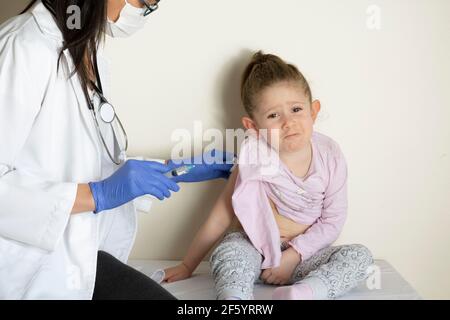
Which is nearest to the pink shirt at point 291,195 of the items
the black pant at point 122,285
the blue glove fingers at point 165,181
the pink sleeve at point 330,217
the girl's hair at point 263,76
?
the pink sleeve at point 330,217

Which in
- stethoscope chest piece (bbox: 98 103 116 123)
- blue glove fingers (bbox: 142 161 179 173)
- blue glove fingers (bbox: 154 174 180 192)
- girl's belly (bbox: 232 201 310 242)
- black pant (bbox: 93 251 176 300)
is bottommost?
girl's belly (bbox: 232 201 310 242)

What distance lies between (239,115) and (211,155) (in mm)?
166

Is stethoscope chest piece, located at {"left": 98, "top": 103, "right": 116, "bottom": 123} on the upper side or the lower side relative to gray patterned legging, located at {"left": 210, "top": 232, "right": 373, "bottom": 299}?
upper

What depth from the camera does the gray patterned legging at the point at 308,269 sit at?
4.50 feet

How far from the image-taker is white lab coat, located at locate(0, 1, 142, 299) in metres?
1.20

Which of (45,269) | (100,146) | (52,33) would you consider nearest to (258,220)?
(100,146)

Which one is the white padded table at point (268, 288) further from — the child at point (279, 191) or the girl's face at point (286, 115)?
the girl's face at point (286, 115)

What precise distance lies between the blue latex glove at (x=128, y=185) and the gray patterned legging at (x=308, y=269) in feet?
0.87

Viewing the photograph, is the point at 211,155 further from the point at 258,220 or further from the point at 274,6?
the point at 274,6

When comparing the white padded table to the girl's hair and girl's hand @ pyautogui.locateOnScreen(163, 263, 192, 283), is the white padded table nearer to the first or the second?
girl's hand @ pyautogui.locateOnScreen(163, 263, 192, 283)

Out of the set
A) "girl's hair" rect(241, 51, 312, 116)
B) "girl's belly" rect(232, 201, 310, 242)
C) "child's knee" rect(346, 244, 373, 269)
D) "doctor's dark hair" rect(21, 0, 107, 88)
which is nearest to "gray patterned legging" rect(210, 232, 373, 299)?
"child's knee" rect(346, 244, 373, 269)

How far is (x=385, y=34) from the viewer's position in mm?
1692

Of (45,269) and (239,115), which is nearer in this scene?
(45,269)

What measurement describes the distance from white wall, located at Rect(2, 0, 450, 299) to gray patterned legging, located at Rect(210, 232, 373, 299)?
293 millimetres
